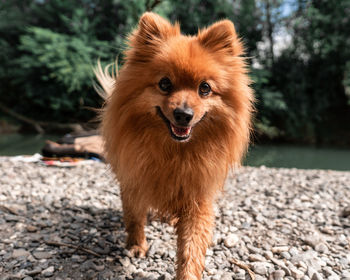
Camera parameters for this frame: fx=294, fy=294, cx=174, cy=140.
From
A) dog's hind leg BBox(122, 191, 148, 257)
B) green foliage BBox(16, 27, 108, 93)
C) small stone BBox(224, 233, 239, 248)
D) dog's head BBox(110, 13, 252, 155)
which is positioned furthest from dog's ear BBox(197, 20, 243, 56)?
green foliage BBox(16, 27, 108, 93)

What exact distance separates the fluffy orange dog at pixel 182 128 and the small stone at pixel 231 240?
635 millimetres

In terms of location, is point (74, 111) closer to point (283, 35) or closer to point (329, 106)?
point (283, 35)

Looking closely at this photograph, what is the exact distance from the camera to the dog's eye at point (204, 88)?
7.43ft

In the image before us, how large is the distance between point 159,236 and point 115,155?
1156 millimetres

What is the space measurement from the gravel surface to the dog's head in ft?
3.97

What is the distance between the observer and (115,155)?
2.56m

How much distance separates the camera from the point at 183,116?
2029 millimetres

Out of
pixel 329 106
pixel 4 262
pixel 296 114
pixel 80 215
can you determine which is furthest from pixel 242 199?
pixel 329 106

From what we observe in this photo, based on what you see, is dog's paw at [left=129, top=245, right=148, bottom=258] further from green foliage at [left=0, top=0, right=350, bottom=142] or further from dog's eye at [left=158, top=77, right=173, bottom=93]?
green foliage at [left=0, top=0, right=350, bottom=142]

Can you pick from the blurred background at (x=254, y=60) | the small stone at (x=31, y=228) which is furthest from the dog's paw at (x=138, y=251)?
the blurred background at (x=254, y=60)

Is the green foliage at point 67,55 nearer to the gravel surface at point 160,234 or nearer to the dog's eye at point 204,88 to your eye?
the gravel surface at point 160,234

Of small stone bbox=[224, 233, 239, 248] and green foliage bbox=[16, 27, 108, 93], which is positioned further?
green foliage bbox=[16, 27, 108, 93]

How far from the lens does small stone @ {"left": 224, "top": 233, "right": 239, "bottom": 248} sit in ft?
9.59

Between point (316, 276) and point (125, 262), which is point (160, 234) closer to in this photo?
point (125, 262)
